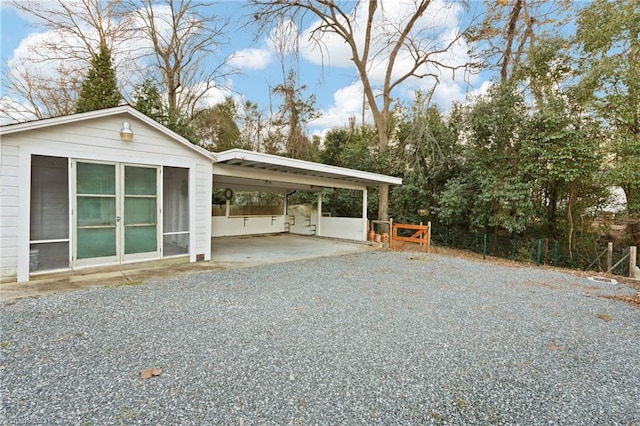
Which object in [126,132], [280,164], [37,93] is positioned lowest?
[280,164]

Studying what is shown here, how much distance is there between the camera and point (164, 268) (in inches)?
219

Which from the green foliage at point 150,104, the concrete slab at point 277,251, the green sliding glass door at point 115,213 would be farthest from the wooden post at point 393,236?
the green foliage at point 150,104

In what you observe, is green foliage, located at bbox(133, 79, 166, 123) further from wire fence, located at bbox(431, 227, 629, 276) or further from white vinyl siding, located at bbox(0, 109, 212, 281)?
wire fence, located at bbox(431, 227, 629, 276)

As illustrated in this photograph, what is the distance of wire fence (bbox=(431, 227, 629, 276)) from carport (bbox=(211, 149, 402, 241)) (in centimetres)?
369

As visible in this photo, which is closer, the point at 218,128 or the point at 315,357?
the point at 315,357

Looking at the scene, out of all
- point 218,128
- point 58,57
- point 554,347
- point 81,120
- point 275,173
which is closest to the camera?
point 554,347

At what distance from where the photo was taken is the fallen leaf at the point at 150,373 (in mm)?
2152

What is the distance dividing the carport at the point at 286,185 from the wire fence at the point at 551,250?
369 cm

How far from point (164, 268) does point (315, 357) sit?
4220mm

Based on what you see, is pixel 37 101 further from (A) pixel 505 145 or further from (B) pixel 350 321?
(A) pixel 505 145

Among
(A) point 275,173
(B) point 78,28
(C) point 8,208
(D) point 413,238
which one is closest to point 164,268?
(C) point 8,208

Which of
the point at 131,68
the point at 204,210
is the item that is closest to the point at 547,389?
the point at 204,210

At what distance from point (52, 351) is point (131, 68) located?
42.4 ft

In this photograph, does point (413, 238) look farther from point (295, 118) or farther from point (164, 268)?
point (295, 118)
